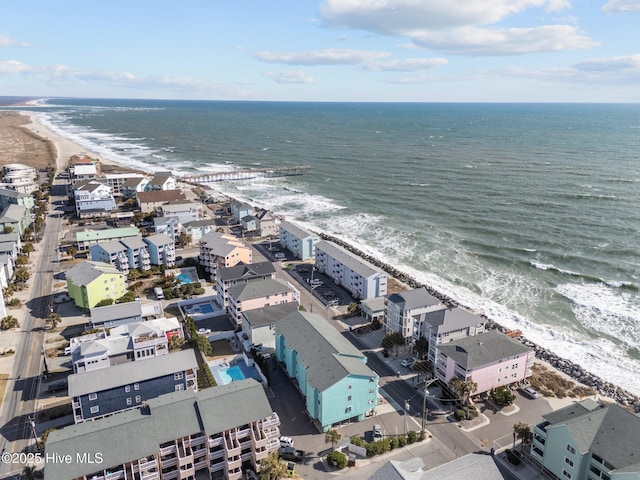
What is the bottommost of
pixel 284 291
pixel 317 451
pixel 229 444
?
pixel 317 451

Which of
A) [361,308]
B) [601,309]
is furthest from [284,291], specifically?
[601,309]

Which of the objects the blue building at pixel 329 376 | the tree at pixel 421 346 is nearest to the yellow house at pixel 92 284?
the blue building at pixel 329 376

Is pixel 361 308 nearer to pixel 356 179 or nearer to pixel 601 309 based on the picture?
pixel 601 309

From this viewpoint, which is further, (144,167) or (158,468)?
(144,167)

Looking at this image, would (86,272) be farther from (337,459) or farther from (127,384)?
(337,459)

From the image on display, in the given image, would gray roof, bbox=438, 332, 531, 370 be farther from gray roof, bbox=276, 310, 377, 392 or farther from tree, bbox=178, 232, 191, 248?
tree, bbox=178, 232, 191, 248
